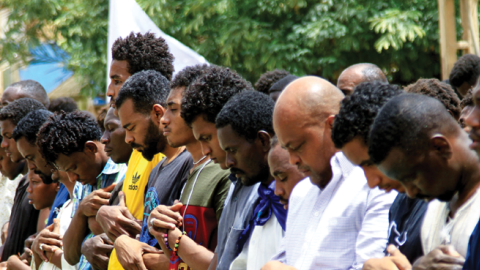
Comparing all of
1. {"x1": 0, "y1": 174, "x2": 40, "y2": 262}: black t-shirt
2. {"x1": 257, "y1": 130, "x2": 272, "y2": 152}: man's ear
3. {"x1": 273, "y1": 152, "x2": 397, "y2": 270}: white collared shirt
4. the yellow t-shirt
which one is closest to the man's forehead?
{"x1": 0, "y1": 174, "x2": 40, "y2": 262}: black t-shirt

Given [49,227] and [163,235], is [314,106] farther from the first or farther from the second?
[49,227]

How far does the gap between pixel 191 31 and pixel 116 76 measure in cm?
456

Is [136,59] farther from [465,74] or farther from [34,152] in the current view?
[465,74]

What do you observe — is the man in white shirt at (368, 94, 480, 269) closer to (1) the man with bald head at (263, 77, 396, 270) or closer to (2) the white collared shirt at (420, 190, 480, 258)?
(2) the white collared shirt at (420, 190, 480, 258)

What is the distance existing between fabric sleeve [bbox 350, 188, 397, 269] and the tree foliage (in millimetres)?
5144

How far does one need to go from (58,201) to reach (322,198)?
353cm

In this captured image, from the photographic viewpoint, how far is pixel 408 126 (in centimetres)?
231

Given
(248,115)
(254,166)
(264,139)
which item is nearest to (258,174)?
(254,166)

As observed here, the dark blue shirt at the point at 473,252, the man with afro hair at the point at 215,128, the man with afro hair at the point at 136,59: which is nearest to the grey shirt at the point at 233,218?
the man with afro hair at the point at 215,128

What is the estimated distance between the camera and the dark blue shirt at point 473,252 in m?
2.09

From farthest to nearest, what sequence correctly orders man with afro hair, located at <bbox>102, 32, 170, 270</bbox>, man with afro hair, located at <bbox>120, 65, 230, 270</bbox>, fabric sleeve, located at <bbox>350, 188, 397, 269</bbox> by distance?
man with afro hair, located at <bbox>102, 32, 170, 270</bbox>
man with afro hair, located at <bbox>120, 65, 230, 270</bbox>
fabric sleeve, located at <bbox>350, 188, 397, 269</bbox>

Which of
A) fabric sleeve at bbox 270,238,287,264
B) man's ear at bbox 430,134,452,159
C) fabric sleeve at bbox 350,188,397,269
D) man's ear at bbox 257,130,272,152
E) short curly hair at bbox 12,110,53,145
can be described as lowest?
short curly hair at bbox 12,110,53,145

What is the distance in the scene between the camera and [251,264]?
3178mm

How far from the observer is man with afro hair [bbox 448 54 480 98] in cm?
554
